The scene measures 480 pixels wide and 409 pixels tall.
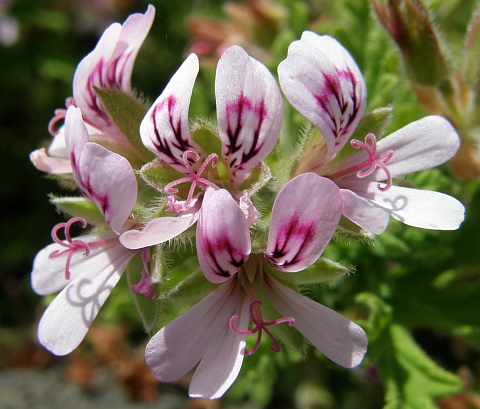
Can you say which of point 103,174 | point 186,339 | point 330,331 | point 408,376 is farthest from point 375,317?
point 103,174

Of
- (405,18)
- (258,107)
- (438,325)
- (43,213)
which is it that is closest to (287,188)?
(258,107)

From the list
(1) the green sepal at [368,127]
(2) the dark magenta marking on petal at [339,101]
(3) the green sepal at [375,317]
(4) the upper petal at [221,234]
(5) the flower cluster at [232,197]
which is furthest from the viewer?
(3) the green sepal at [375,317]

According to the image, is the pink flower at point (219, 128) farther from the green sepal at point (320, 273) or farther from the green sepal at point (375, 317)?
the green sepal at point (375, 317)

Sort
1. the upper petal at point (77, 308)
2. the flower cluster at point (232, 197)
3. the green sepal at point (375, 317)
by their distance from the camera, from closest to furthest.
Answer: the flower cluster at point (232, 197) → the upper petal at point (77, 308) → the green sepal at point (375, 317)

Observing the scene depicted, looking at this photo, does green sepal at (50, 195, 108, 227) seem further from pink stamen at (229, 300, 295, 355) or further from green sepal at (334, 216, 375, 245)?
green sepal at (334, 216, 375, 245)

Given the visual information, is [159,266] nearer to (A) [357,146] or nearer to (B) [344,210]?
(B) [344,210]

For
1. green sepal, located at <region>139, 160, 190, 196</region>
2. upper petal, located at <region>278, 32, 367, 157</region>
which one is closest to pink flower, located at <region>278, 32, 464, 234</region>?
upper petal, located at <region>278, 32, 367, 157</region>

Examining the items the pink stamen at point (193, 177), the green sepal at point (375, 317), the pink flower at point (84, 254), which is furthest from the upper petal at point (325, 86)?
the green sepal at point (375, 317)
